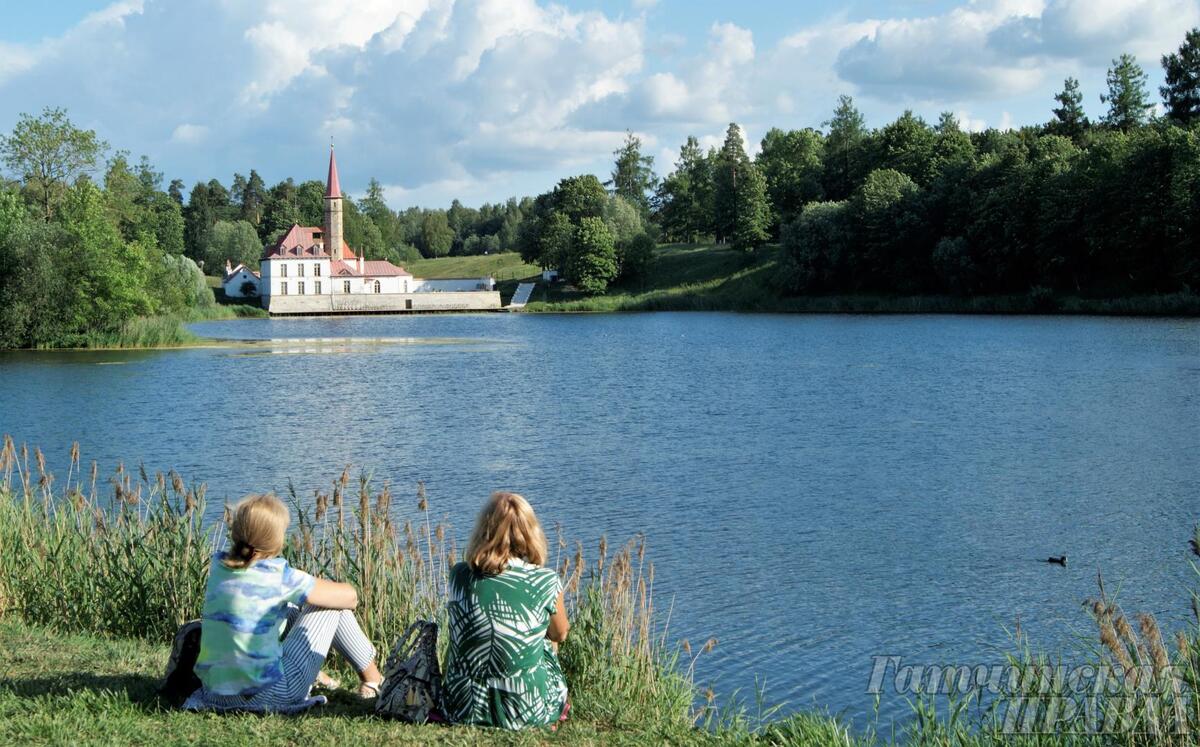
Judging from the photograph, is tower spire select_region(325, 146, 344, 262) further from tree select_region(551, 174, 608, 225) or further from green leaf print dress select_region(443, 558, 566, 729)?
green leaf print dress select_region(443, 558, 566, 729)

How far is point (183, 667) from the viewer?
6.36 meters

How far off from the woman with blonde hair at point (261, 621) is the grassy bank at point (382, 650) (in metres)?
0.16

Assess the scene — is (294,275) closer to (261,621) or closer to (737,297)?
(737,297)

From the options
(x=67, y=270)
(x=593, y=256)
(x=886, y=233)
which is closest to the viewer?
(x=67, y=270)

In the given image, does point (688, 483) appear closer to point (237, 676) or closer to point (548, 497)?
point (548, 497)

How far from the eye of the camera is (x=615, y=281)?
10088cm

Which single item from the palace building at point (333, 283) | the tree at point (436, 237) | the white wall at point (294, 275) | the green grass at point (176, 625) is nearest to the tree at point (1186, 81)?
the palace building at point (333, 283)

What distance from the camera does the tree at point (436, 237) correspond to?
547 feet

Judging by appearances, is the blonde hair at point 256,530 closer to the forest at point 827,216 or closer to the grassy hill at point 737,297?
the forest at point 827,216

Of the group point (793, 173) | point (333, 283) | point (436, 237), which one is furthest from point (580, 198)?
point (436, 237)

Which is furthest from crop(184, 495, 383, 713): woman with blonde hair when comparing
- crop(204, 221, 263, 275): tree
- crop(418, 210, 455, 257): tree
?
crop(418, 210, 455, 257): tree

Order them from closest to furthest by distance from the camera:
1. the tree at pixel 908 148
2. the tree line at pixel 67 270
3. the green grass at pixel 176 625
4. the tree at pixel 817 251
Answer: the green grass at pixel 176 625, the tree line at pixel 67 270, the tree at pixel 817 251, the tree at pixel 908 148

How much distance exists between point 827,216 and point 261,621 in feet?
265

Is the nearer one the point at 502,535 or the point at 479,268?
the point at 502,535
